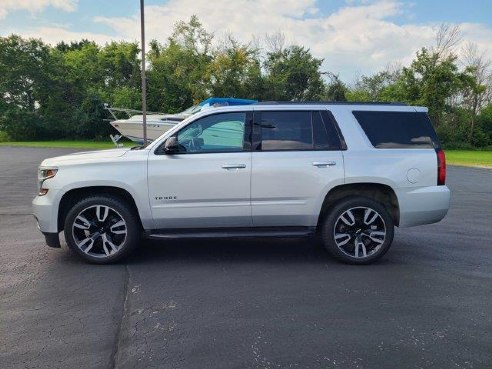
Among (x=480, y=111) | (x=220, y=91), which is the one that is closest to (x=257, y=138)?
(x=220, y=91)

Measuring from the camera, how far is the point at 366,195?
5570mm

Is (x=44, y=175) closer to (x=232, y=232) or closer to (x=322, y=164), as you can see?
(x=232, y=232)

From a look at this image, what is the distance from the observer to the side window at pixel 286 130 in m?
5.42

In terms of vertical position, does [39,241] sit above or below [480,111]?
below

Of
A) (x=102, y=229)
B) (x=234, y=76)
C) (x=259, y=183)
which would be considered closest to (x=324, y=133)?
(x=259, y=183)

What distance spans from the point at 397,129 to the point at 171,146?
108 inches

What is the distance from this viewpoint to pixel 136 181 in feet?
17.3

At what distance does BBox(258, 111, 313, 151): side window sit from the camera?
5422mm

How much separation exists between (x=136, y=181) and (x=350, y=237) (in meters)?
2.63

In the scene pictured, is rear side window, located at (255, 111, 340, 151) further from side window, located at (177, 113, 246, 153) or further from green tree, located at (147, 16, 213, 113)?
green tree, located at (147, 16, 213, 113)

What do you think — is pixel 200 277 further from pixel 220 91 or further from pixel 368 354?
pixel 220 91

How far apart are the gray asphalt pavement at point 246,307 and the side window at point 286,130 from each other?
1.44 metres

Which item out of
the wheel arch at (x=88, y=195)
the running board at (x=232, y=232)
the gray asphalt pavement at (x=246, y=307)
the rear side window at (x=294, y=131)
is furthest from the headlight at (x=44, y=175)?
the rear side window at (x=294, y=131)

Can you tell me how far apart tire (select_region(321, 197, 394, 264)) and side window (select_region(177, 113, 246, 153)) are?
1423mm
